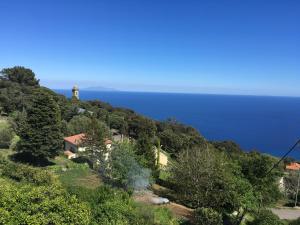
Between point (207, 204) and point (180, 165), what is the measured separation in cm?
343

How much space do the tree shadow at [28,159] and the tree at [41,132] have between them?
0.58ft

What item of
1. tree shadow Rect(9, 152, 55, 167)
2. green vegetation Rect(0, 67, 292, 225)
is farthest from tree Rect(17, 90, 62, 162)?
tree shadow Rect(9, 152, 55, 167)

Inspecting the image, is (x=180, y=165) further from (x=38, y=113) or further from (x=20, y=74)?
(x=20, y=74)

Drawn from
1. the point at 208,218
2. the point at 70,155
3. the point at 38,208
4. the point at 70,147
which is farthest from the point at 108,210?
the point at 70,147

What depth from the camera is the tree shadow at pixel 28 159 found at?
2562 centimetres

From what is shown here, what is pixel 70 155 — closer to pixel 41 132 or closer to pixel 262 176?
pixel 41 132

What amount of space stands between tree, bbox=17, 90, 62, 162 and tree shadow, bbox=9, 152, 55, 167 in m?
0.18

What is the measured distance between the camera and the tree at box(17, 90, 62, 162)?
25.4m

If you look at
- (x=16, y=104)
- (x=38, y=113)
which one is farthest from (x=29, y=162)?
(x=16, y=104)

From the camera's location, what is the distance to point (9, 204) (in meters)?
10.6

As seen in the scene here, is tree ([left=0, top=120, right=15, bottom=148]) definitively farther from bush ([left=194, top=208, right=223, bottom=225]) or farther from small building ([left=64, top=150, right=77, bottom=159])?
bush ([left=194, top=208, right=223, bottom=225])

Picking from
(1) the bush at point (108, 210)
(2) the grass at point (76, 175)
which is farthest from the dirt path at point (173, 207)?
(1) the bush at point (108, 210)

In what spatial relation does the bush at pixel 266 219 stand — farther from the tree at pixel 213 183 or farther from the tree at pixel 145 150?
the tree at pixel 145 150

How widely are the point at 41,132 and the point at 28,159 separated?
8.71ft
